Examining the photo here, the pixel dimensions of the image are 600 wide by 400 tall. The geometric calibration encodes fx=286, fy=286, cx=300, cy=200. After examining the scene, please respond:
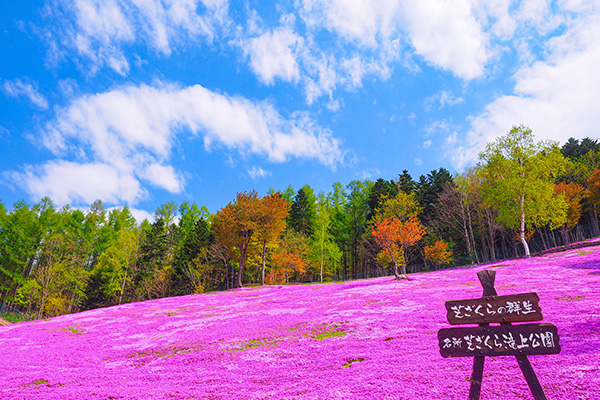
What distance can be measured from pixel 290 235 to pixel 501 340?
41882 mm

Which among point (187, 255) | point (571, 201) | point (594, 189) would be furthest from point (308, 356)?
point (594, 189)

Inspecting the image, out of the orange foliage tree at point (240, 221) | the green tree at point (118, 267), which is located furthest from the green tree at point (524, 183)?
the green tree at point (118, 267)

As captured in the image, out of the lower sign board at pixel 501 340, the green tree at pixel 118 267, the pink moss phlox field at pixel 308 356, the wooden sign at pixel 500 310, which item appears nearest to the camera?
the lower sign board at pixel 501 340

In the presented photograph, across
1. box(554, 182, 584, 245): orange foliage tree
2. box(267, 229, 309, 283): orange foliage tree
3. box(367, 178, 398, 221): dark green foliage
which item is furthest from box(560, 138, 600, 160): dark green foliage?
box(267, 229, 309, 283): orange foliage tree

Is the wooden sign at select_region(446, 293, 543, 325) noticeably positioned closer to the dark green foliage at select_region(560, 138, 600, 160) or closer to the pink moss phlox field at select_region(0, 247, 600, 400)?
the pink moss phlox field at select_region(0, 247, 600, 400)

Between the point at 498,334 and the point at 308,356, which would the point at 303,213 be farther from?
the point at 498,334

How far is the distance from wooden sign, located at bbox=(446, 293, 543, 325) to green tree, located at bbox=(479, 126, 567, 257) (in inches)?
1298

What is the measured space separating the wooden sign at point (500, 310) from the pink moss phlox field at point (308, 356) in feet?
4.45

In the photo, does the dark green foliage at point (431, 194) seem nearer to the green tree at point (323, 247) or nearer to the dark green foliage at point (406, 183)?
the dark green foliage at point (406, 183)

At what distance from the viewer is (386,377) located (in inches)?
228

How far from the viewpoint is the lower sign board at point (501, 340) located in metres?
4.21

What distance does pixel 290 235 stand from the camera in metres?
45.9

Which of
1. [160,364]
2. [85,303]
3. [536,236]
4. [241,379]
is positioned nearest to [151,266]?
[85,303]

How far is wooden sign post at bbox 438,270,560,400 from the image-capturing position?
4.23 metres
